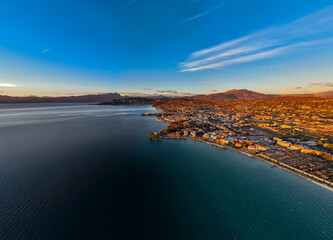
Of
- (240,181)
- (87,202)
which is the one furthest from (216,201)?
(87,202)

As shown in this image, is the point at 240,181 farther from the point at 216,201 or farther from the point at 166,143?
the point at 166,143

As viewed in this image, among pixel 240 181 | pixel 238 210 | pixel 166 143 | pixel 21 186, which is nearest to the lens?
pixel 238 210

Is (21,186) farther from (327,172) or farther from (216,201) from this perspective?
(327,172)

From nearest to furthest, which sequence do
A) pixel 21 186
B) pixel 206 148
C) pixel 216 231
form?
pixel 216 231
pixel 21 186
pixel 206 148

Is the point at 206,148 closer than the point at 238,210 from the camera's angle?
No

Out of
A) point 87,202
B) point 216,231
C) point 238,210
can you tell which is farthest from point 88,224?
point 238,210

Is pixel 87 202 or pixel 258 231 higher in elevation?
pixel 87 202
